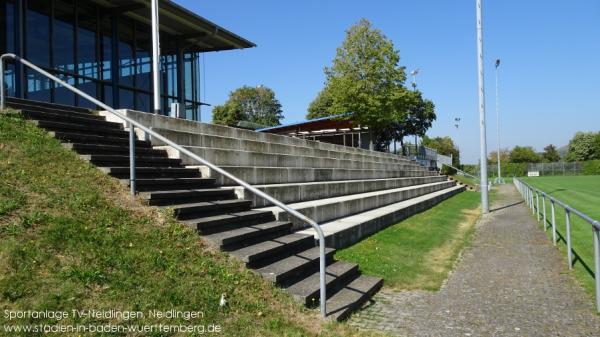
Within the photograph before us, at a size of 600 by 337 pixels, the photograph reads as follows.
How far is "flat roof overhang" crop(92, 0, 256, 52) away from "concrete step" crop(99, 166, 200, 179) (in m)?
11.3

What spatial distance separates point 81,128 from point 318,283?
5282mm

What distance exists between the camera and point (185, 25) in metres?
20.5

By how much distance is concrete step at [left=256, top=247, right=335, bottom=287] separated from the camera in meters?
5.66

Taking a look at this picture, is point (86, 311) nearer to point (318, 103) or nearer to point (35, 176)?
point (35, 176)

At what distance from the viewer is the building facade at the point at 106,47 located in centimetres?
1473

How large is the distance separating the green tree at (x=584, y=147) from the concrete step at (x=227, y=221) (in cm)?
11041

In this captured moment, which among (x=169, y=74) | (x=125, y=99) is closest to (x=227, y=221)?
(x=125, y=99)

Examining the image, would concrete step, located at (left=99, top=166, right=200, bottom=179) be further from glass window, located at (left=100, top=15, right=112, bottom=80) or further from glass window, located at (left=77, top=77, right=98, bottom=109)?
glass window, located at (left=100, top=15, right=112, bottom=80)

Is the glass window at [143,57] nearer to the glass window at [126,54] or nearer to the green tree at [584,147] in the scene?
the glass window at [126,54]

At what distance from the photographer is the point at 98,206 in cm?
595

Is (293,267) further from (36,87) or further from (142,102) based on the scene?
(142,102)

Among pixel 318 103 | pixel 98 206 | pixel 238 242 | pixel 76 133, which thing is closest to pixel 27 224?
pixel 98 206

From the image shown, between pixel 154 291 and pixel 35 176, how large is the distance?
2783 millimetres

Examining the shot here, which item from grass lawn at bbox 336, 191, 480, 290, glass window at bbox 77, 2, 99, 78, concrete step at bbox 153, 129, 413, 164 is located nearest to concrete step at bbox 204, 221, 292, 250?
grass lawn at bbox 336, 191, 480, 290
